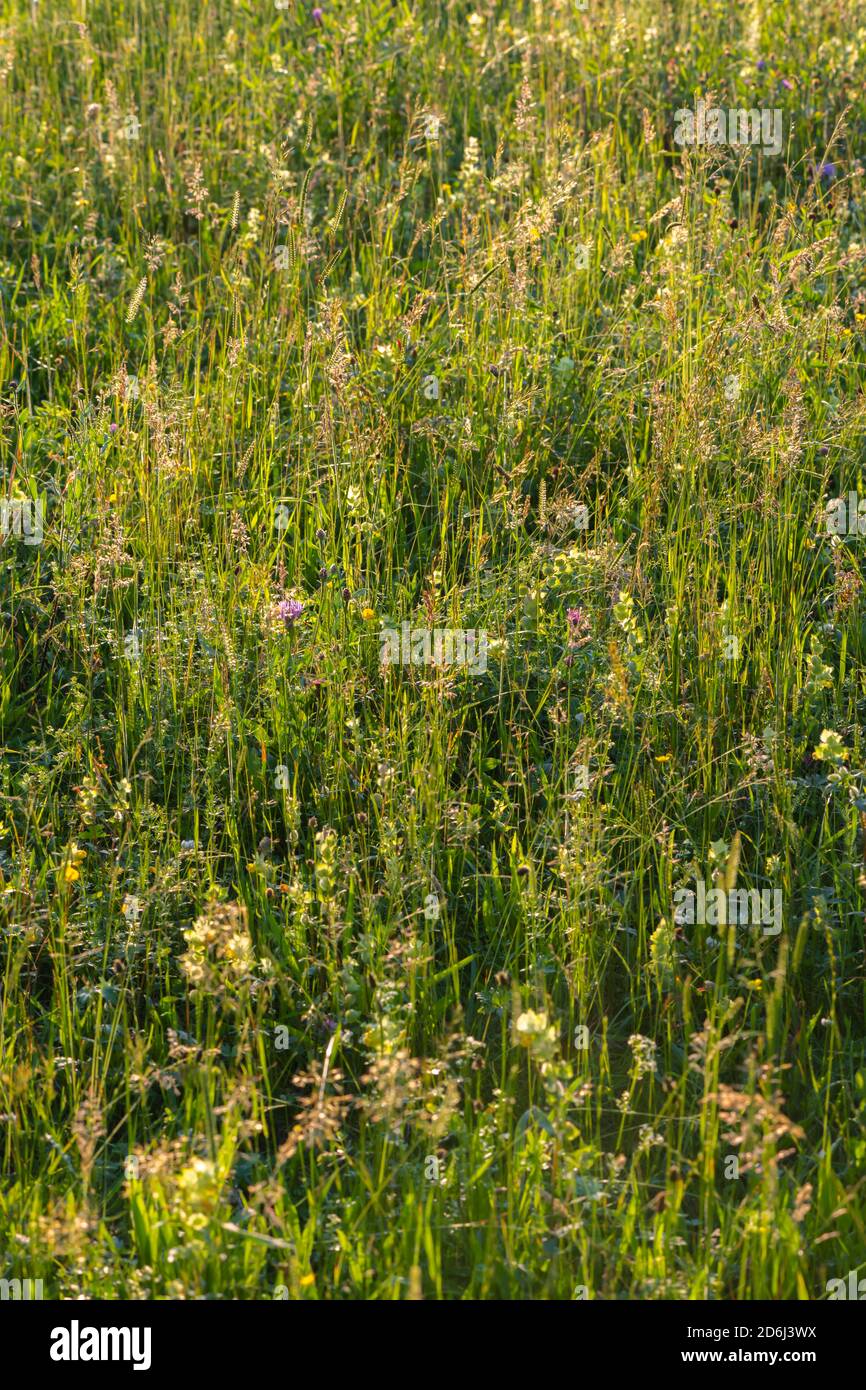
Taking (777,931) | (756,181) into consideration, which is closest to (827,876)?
(777,931)

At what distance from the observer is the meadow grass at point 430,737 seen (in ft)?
Result: 7.38

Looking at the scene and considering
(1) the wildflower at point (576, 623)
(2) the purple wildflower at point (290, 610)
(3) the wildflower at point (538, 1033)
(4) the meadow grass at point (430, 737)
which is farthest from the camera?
(2) the purple wildflower at point (290, 610)

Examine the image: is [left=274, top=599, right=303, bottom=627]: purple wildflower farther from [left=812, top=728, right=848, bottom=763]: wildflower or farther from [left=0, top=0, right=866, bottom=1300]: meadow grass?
[left=812, top=728, right=848, bottom=763]: wildflower

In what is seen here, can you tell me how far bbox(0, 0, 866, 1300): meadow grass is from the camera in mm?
2250

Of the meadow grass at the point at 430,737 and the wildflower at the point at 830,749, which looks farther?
the wildflower at the point at 830,749

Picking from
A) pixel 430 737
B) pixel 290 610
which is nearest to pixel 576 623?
pixel 430 737

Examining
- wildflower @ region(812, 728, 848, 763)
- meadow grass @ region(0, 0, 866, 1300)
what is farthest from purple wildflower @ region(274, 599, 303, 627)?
wildflower @ region(812, 728, 848, 763)

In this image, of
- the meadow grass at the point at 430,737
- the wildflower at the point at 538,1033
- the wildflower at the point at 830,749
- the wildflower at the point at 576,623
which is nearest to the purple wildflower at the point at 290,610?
the meadow grass at the point at 430,737

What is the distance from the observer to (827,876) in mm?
2957

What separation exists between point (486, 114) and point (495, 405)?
2.11m

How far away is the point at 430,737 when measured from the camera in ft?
10.3

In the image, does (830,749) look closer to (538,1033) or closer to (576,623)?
(576,623)

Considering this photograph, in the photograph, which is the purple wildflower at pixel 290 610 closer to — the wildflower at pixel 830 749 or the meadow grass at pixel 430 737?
the meadow grass at pixel 430 737

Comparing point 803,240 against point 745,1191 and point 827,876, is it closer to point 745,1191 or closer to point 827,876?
point 827,876
